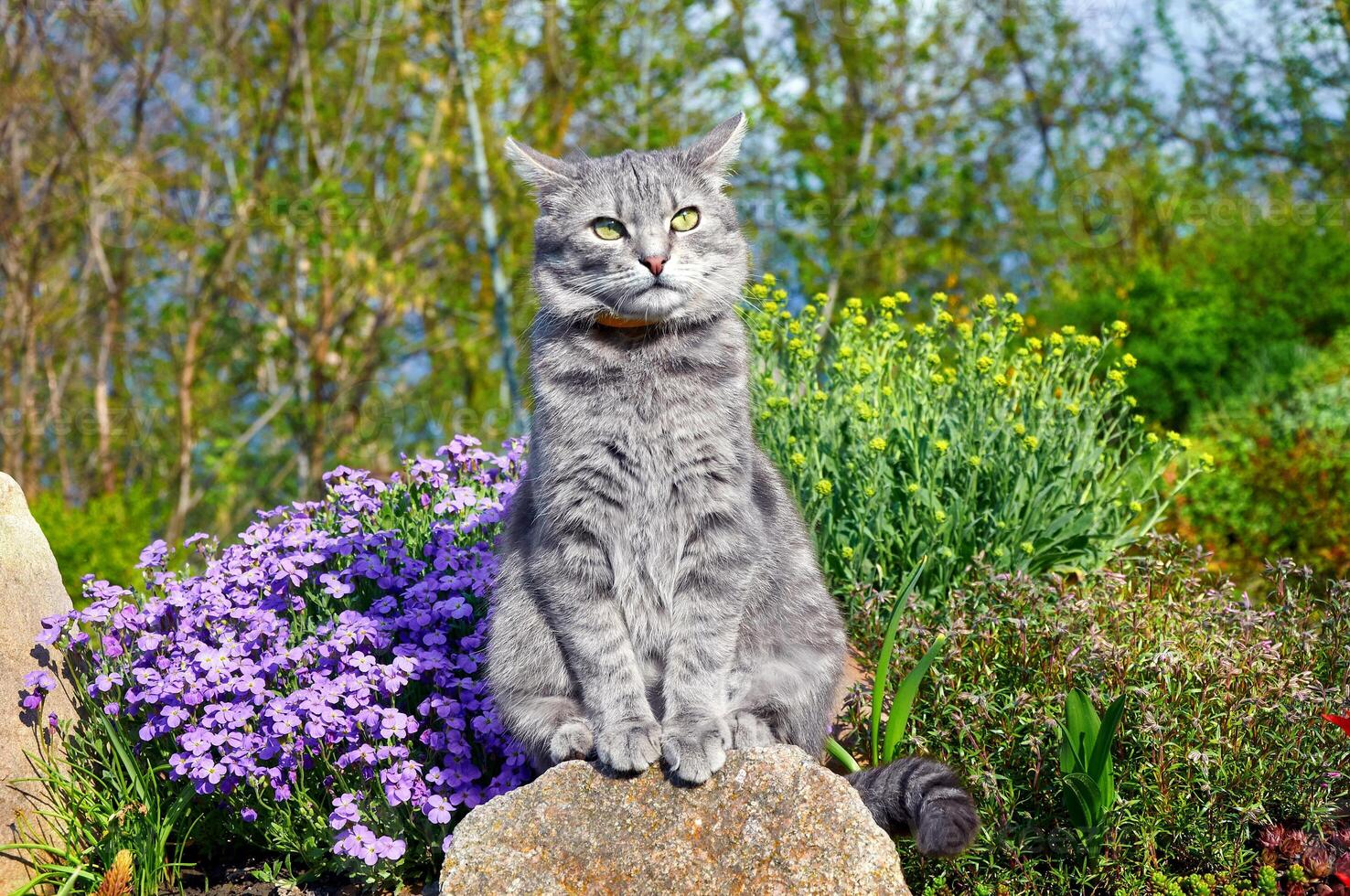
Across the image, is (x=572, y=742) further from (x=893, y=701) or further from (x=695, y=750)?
(x=893, y=701)

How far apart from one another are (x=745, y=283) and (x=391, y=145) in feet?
21.6

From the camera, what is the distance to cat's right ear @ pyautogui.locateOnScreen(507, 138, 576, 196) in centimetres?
290

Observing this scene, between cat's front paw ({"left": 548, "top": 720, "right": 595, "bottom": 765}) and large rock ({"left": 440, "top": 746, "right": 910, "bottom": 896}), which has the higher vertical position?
cat's front paw ({"left": 548, "top": 720, "right": 595, "bottom": 765})

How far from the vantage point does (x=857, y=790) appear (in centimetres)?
262

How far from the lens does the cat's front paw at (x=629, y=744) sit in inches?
99.7

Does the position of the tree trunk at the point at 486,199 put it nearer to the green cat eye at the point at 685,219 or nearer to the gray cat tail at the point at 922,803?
the green cat eye at the point at 685,219

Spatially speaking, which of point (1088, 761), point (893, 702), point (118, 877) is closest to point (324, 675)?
point (118, 877)

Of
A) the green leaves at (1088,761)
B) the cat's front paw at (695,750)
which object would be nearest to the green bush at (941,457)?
the green leaves at (1088,761)

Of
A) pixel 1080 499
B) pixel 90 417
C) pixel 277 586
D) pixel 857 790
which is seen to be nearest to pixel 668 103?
pixel 90 417

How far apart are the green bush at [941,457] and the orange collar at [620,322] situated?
84cm

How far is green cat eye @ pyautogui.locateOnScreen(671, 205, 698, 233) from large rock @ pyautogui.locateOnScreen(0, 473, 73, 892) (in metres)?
2.13

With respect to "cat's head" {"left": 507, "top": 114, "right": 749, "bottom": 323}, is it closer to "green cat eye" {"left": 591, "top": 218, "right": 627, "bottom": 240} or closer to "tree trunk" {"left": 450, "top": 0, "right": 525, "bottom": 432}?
"green cat eye" {"left": 591, "top": 218, "right": 627, "bottom": 240}

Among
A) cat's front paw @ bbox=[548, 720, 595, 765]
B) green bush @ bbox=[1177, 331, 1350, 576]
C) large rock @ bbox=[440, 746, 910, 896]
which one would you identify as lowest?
green bush @ bbox=[1177, 331, 1350, 576]

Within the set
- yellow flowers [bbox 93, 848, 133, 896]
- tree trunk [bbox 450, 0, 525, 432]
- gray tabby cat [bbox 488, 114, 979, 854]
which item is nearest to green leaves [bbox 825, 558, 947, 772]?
gray tabby cat [bbox 488, 114, 979, 854]
